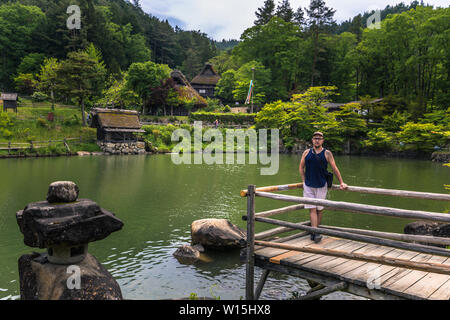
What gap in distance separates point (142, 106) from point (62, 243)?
48673 millimetres

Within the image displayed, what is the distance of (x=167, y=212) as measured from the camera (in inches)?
498

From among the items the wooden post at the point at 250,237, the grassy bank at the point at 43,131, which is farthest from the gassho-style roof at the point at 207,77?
the wooden post at the point at 250,237

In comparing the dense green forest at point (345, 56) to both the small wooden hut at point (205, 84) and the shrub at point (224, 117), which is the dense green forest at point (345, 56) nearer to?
the small wooden hut at point (205, 84)

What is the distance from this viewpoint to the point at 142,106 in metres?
50.8

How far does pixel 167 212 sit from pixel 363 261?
30.0 feet

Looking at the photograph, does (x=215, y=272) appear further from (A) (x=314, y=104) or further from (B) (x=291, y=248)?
(A) (x=314, y=104)

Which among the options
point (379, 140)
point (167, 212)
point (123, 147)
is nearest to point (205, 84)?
point (123, 147)

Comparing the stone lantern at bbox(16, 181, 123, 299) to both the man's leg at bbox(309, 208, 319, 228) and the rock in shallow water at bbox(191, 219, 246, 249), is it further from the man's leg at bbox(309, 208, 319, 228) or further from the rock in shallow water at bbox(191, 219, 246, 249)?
the rock in shallow water at bbox(191, 219, 246, 249)

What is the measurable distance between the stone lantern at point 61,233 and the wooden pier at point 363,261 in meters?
2.24

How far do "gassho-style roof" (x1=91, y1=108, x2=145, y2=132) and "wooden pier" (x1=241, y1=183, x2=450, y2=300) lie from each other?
34634mm

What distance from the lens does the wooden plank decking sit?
4027 mm

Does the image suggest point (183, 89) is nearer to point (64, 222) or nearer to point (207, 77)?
point (207, 77)

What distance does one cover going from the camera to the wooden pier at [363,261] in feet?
13.1

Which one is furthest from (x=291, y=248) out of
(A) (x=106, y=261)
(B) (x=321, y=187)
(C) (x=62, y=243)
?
(A) (x=106, y=261)
